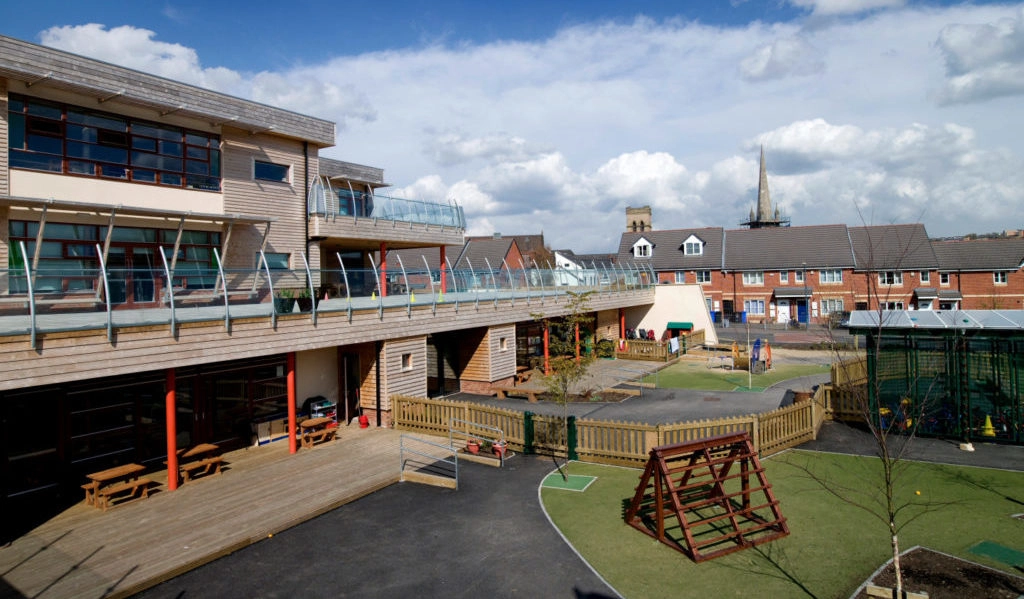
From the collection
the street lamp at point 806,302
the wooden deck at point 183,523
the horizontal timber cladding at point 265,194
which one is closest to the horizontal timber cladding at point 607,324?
the horizontal timber cladding at point 265,194

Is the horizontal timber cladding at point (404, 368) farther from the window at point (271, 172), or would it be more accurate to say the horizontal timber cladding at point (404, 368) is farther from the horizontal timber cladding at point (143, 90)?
the horizontal timber cladding at point (143, 90)

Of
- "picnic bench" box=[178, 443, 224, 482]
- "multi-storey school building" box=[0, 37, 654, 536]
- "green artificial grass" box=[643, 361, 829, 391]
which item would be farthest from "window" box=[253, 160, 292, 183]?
"green artificial grass" box=[643, 361, 829, 391]

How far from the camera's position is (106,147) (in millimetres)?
16047

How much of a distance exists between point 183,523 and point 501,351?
1484 centimetres

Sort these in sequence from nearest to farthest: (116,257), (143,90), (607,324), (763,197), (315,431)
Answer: (116,257) < (143,90) < (315,431) < (607,324) < (763,197)

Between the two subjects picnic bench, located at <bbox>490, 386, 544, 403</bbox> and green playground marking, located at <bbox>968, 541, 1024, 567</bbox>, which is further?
picnic bench, located at <bbox>490, 386, 544, 403</bbox>

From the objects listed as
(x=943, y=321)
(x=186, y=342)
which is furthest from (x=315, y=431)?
(x=943, y=321)

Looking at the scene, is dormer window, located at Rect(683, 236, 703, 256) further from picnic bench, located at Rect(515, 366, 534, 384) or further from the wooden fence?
the wooden fence

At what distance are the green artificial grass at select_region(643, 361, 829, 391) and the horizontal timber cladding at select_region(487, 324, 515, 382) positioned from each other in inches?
263

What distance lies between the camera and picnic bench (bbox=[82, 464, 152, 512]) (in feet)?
39.2

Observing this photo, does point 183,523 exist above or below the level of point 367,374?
below

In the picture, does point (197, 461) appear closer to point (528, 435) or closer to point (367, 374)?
point (367, 374)

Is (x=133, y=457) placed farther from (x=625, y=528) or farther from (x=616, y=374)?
(x=616, y=374)

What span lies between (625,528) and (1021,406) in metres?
12.5
